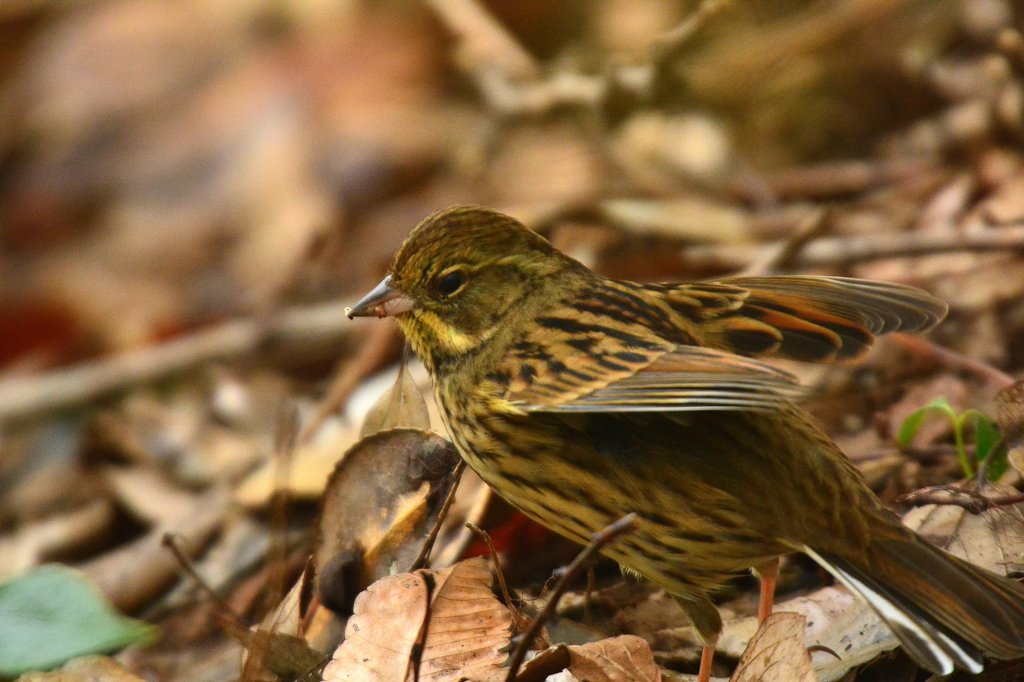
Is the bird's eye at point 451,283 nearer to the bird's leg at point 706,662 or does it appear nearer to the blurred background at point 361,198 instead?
the blurred background at point 361,198

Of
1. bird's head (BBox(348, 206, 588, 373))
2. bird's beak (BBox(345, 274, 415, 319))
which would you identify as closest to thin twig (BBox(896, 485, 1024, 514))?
bird's head (BBox(348, 206, 588, 373))

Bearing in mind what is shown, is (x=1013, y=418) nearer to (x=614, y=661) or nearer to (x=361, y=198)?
(x=614, y=661)

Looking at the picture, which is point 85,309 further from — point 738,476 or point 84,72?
point 738,476

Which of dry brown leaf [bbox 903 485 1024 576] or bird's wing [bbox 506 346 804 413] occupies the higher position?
bird's wing [bbox 506 346 804 413]

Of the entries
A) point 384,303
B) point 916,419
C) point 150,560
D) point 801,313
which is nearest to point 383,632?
point 384,303

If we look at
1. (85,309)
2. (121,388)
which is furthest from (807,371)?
(85,309)

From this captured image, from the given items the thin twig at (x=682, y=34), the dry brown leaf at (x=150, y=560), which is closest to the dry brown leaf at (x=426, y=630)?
the dry brown leaf at (x=150, y=560)

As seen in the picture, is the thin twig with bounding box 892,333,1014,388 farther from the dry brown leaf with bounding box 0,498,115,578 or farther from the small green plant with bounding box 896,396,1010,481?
the dry brown leaf with bounding box 0,498,115,578
